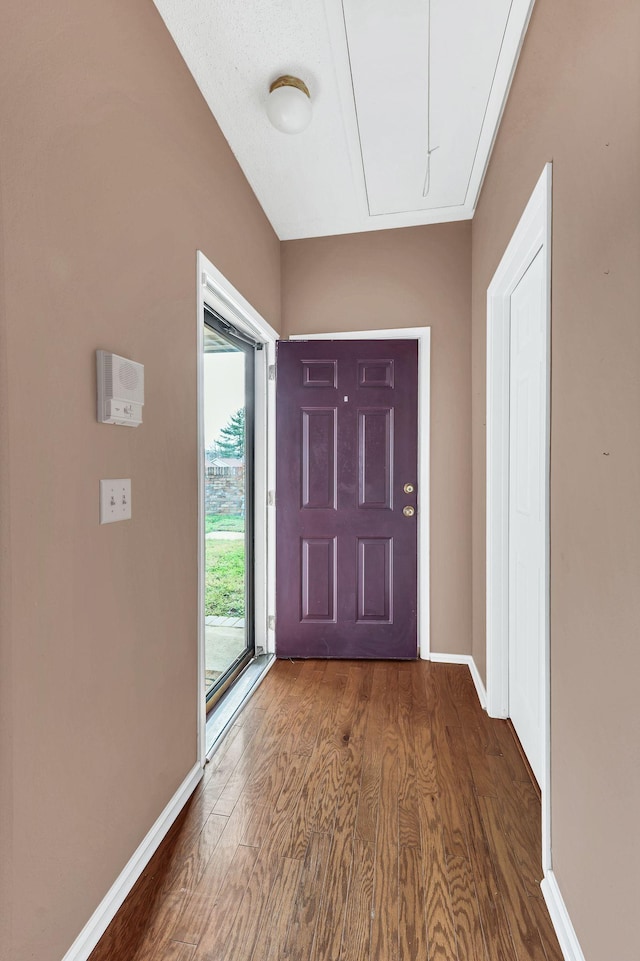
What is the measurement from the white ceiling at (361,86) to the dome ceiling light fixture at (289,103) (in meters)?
0.03

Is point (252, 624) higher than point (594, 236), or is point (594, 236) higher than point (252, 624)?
point (594, 236)

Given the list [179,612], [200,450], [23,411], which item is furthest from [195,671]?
[23,411]

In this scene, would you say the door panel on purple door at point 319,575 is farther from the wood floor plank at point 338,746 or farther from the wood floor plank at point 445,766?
the wood floor plank at point 445,766

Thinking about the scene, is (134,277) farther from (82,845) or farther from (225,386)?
(82,845)

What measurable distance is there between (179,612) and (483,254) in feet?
7.50

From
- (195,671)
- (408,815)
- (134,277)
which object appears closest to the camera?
(134,277)

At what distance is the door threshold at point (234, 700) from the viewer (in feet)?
7.13

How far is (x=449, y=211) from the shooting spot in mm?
2871

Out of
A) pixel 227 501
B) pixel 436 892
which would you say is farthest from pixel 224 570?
pixel 436 892

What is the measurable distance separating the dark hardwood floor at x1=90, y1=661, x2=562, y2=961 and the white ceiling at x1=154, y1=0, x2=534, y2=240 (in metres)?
2.65

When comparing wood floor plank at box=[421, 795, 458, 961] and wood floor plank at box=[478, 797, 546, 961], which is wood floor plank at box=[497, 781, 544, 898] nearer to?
wood floor plank at box=[478, 797, 546, 961]

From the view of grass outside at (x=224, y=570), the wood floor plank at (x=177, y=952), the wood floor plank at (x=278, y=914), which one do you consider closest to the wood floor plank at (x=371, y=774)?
the wood floor plank at (x=278, y=914)

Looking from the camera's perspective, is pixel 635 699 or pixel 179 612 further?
pixel 179 612

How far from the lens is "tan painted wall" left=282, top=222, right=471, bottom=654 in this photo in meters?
2.99
